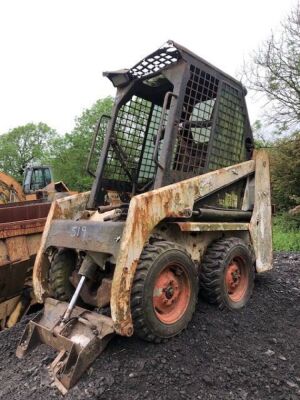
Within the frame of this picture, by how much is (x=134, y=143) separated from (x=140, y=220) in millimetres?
1832

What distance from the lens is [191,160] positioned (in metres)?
4.14

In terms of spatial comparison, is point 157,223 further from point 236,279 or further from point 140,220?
point 236,279

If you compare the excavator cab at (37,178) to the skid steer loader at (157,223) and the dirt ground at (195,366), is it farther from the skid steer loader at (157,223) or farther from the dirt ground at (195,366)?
the dirt ground at (195,366)

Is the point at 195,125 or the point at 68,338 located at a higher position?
the point at 195,125

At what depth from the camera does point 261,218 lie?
15.3 ft

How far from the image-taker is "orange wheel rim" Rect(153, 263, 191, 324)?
323 centimetres

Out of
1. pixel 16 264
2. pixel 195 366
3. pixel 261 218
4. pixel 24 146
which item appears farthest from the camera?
pixel 24 146

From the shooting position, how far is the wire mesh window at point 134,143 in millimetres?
4543

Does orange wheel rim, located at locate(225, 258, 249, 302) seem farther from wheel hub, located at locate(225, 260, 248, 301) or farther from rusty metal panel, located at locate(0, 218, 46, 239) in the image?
rusty metal panel, located at locate(0, 218, 46, 239)

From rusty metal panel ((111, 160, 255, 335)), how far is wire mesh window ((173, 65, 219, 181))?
0.93ft

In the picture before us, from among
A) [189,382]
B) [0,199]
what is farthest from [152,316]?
[0,199]

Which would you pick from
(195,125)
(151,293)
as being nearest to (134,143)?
(195,125)

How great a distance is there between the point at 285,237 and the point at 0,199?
7607mm

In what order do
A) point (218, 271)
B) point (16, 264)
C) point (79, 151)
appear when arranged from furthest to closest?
point (79, 151), point (16, 264), point (218, 271)
